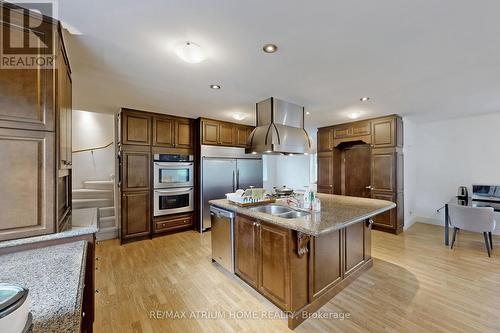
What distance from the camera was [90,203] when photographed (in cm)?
443

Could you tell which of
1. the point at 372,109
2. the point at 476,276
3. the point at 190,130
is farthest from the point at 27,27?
the point at 476,276

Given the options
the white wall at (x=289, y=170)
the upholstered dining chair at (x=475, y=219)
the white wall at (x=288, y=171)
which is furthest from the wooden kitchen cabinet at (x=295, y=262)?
the white wall at (x=288, y=171)

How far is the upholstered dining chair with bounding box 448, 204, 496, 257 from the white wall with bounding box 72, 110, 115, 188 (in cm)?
706

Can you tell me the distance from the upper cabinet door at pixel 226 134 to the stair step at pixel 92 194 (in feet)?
9.09

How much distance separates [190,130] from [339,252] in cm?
363

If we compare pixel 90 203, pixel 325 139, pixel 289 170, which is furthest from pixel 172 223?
pixel 289 170

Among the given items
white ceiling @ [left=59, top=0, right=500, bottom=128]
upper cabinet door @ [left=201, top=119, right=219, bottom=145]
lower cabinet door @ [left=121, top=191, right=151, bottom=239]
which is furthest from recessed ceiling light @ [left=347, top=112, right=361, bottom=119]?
lower cabinet door @ [left=121, top=191, right=151, bottom=239]

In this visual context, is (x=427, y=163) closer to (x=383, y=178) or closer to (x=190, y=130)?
(x=383, y=178)

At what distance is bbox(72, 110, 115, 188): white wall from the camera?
16.9 feet

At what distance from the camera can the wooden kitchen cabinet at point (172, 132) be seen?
13.6 feet

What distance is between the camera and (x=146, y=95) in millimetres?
3109

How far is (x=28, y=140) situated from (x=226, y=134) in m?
3.56

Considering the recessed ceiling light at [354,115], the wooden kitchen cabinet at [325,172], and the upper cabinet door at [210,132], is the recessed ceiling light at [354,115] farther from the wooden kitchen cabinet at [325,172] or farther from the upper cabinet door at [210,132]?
the upper cabinet door at [210,132]

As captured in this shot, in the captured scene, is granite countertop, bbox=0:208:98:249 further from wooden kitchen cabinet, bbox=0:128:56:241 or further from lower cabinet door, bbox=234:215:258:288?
lower cabinet door, bbox=234:215:258:288
